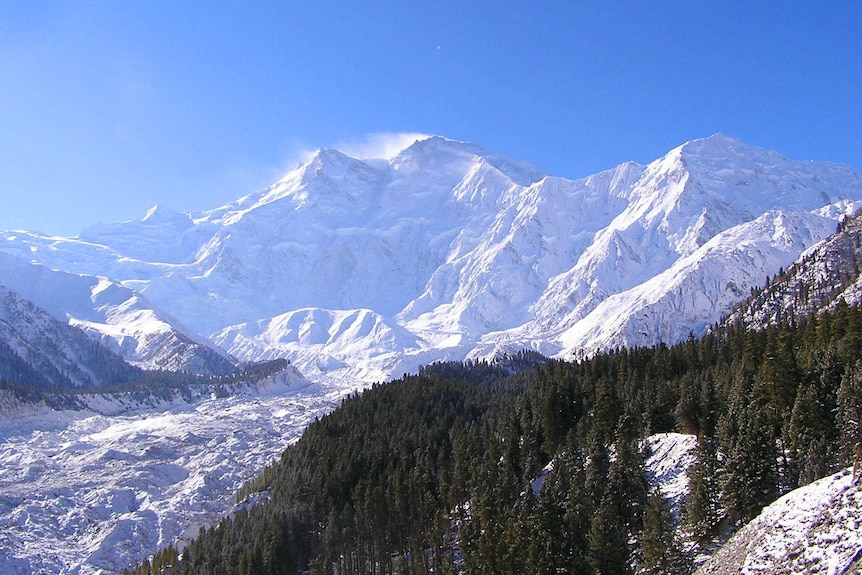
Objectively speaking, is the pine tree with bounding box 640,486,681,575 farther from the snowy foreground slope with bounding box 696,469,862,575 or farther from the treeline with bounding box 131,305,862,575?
the snowy foreground slope with bounding box 696,469,862,575

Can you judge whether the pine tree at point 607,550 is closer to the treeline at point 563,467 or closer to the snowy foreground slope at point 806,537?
the treeline at point 563,467

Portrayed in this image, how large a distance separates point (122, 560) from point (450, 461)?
7995cm

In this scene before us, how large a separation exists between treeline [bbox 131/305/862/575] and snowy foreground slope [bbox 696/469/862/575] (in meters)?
10.9

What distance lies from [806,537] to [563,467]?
48031 mm

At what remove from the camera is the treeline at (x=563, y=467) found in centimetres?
7856

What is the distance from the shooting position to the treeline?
78562mm

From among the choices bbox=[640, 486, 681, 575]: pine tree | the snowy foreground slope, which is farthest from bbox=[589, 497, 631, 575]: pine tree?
the snowy foreground slope

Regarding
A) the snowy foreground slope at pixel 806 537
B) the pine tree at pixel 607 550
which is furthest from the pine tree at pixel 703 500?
the snowy foreground slope at pixel 806 537

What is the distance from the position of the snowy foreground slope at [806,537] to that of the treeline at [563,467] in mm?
10939

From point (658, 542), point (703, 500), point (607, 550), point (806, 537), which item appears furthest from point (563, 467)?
point (806, 537)

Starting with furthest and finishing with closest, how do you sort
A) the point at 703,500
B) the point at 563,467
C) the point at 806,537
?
the point at 563,467 → the point at 703,500 → the point at 806,537

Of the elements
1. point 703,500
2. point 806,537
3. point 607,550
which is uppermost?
point 703,500

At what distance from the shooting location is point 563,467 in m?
101

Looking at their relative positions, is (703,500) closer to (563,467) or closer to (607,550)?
(607,550)
